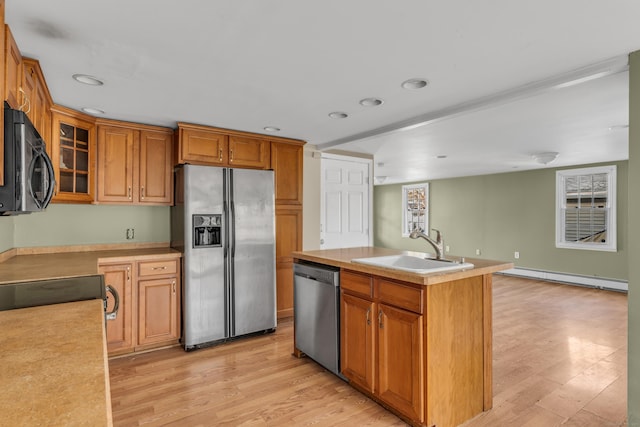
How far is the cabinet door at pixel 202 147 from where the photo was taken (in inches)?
136

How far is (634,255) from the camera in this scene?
189cm

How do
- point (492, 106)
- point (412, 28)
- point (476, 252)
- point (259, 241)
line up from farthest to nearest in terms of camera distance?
point (476, 252)
point (259, 241)
point (492, 106)
point (412, 28)

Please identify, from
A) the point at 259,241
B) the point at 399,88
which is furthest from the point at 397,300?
the point at 259,241

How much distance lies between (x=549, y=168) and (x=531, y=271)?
2054 mm

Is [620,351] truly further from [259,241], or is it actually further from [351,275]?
[259,241]

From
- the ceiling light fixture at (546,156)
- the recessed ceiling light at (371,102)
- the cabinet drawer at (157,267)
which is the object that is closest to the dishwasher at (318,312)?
the cabinet drawer at (157,267)

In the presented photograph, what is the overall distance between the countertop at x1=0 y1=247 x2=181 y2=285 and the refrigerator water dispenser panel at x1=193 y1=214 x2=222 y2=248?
251mm

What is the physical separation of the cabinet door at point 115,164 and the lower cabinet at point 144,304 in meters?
0.70

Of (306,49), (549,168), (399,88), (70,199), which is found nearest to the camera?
(306,49)

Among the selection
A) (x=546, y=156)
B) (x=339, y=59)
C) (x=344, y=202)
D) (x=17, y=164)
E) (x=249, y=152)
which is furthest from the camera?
(x=546, y=156)

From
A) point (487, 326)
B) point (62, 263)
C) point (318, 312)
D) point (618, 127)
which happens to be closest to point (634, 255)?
point (487, 326)

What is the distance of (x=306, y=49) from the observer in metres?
1.92

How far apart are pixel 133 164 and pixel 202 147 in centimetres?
69

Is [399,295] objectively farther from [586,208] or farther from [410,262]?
[586,208]
